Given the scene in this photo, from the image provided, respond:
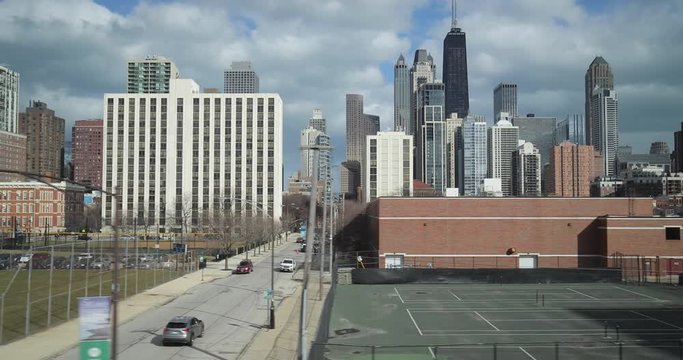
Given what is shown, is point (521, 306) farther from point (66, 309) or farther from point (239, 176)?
point (239, 176)

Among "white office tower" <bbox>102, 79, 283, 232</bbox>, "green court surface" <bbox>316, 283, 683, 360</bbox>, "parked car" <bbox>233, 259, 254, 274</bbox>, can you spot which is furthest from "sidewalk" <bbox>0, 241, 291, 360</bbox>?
"white office tower" <bbox>102, 79, 283, 232</bbox>

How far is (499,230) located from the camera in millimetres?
61594

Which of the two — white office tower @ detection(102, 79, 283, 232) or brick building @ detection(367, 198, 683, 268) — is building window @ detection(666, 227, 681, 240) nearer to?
brick building @ detection(367, 198, 683, 268)

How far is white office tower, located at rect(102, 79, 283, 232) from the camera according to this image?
15838cm

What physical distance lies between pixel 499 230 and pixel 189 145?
113 m

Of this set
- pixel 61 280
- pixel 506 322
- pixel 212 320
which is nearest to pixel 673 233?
pixel 506 322

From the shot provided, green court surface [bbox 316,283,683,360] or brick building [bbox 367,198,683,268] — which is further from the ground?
brick building [bbox 367,198,683,268]

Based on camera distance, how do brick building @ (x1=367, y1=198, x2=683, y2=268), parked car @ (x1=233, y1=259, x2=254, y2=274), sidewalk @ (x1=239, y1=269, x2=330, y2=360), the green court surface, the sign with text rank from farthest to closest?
1. parked car @ (x1=233, y1=259, x2=254, y2=274)
2. brick building @ (x1=367, y1=198, x2=683, y2=268)
3. sidewalk @ (x1=239, y1=269, x2=330, y2=360)
4. the green court surface
5. the sign with text

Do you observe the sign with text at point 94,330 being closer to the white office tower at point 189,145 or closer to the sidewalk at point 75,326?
the sidewalk at point 75,326

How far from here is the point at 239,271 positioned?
67938 mm

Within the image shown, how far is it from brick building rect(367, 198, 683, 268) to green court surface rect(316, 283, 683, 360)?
20.2 feet

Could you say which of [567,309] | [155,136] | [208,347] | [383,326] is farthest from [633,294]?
[155,136]

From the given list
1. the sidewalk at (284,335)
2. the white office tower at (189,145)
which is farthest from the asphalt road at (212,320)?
the white office tower at (189,145)

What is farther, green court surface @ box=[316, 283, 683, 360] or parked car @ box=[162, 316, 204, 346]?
parked car @ box=[162, 316, 204, 346]
